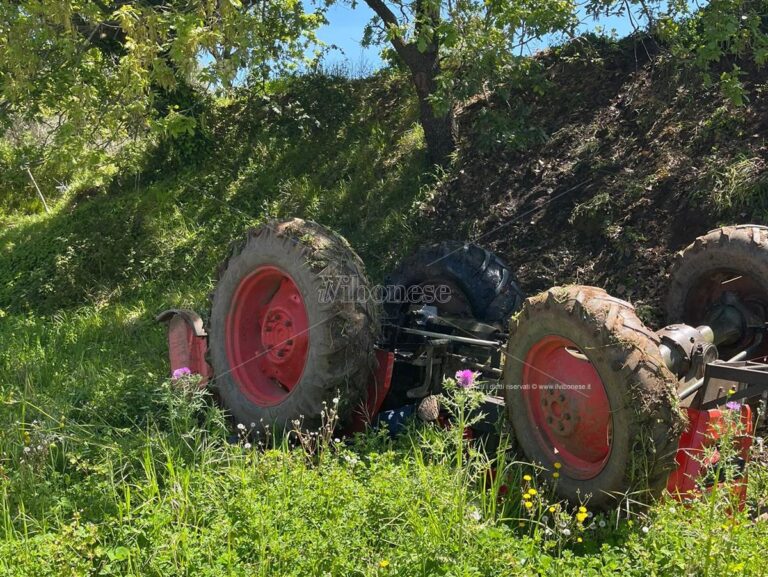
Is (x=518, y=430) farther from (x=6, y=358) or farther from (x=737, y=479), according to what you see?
(x=6, y=358)

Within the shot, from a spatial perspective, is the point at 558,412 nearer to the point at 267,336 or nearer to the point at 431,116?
the point at 267,336

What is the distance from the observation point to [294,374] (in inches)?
177

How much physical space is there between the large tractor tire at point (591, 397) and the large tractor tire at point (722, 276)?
50.3 inches

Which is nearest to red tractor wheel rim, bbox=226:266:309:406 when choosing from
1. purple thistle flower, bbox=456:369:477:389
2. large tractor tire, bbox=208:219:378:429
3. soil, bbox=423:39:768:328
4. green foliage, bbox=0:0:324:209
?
large tractor tire, bbox=208:219:378:429

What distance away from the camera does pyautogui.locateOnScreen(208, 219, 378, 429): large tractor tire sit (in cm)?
399

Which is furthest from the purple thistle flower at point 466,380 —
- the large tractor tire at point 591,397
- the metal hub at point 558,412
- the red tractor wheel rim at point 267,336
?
the red tractor wheel rim at point 267,336

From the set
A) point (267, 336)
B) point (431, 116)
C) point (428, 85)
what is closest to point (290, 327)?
point (267, 336)

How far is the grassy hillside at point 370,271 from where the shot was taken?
3061mm

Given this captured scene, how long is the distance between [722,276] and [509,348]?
170 centimetres

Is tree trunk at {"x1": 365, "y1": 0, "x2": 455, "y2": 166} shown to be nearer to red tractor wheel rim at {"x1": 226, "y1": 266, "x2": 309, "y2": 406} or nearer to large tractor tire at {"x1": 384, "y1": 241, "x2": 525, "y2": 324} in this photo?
large tractor tire at {"x1": 384, "y1": 241, "x2": 525, "y2": 324}

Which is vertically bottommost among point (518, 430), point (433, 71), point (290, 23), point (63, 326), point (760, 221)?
point (518, 430)

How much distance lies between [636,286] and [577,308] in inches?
123

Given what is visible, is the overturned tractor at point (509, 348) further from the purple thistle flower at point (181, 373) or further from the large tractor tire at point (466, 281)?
the purple thistle flower at point (181, 373)

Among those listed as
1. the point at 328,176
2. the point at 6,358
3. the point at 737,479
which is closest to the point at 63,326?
the point at 6,358
